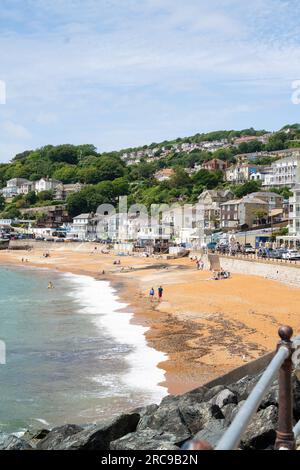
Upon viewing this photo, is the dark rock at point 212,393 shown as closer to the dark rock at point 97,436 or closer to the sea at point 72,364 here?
the dark rock at point 97,436

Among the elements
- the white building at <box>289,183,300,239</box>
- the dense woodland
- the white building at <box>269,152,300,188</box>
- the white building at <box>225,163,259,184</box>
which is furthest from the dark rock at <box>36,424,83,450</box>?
the white building at <box>225,163,259,184</box>

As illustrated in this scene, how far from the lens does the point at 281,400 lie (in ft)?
17.2

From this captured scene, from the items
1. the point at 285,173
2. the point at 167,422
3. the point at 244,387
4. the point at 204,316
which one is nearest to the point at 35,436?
the point at 167,422

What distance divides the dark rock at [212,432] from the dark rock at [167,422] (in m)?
0.50

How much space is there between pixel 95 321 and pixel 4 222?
332 feet

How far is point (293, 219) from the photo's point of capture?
56938 millimetres

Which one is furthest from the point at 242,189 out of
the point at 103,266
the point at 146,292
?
the point at 146,292

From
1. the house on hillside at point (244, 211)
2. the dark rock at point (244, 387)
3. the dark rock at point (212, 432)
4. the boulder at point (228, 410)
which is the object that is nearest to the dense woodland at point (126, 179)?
the house on hillside at point (244, 211)

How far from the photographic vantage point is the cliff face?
25.3 ft

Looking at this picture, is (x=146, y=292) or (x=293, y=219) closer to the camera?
(x=146, y=292)

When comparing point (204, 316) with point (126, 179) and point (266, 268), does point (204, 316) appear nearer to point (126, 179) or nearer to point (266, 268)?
point (266, 268)

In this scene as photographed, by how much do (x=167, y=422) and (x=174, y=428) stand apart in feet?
0.65

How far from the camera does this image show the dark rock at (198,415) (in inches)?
349
